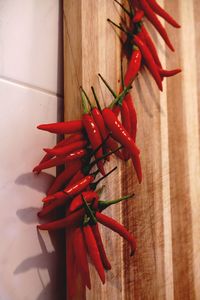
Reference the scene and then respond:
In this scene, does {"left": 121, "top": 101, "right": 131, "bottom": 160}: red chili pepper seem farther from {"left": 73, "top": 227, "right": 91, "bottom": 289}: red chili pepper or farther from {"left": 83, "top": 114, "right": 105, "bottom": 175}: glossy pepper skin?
{"left": 73, "top": 227, "right": 91, "bottom": 289}: red chili pepper

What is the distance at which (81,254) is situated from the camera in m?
0.65

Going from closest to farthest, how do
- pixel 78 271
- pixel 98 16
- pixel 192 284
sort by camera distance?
pixel 78 271, pixel 98 16, pixel 192 284

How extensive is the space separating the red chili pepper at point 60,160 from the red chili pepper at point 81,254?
128 mm

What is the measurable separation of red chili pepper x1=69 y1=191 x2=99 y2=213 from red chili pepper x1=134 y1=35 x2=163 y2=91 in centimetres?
34

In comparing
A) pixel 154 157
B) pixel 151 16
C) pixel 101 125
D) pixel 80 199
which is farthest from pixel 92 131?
pixel 151 16

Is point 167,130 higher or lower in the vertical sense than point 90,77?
lower

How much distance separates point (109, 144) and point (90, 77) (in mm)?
149

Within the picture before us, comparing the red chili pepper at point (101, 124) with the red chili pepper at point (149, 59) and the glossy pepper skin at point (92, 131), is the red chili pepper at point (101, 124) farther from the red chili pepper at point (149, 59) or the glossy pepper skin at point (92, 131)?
the red chili pepper at point (149, 59)

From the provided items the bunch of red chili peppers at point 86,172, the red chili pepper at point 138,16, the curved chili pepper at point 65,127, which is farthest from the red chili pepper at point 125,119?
the red chili pepper at point 138,16

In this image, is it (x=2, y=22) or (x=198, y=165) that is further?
(x=198, y=165)

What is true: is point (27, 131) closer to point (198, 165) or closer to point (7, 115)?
point (7, 115)

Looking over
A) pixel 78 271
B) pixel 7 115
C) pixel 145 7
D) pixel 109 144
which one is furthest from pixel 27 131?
pixel 145 7

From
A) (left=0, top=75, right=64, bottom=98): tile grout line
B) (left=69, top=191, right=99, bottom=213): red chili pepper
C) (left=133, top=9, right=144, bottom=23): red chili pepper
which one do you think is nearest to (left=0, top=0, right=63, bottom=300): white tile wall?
(left=0, top=75, right=64, bottom=98): tile grout line

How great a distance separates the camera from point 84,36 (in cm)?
75
